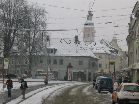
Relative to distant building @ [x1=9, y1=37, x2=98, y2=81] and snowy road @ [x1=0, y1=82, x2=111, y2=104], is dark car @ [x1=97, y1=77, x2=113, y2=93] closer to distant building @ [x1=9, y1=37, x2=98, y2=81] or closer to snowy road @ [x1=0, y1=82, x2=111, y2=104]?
snowy road @ [x1=0, y1=82, x2=111, y2=104]

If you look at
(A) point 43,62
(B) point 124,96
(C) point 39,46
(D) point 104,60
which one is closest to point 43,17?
(C) point 39,46

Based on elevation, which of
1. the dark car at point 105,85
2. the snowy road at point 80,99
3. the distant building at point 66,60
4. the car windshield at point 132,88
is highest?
the distant building at point 66,60

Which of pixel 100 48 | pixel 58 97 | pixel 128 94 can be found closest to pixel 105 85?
pixel 58 97

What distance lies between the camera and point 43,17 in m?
92.4

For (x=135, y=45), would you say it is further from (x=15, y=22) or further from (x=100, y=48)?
(x=100, y=48)

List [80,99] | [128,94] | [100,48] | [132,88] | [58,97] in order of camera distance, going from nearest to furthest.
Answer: [128,94]
[132,88]
[80,99]
[58,97]
[100,48]

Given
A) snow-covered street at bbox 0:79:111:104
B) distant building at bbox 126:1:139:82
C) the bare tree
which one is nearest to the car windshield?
snow-covered street at bbox 0:79:111:104

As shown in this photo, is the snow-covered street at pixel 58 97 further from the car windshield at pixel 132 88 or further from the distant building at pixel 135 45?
the distant building at pixel 135 45

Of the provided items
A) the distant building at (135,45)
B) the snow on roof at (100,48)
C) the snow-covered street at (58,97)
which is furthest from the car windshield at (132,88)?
the snow on roof at (100,48)

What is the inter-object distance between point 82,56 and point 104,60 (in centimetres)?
3384

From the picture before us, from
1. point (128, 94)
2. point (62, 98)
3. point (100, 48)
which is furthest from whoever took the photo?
point (100, 48)

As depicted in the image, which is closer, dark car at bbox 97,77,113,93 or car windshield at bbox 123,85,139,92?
car windshield at bbox 123,85,139,92

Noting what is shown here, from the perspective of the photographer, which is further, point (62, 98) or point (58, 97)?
point (58, 97)

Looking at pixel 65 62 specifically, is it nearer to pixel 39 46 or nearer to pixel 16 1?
pixel 39 46
